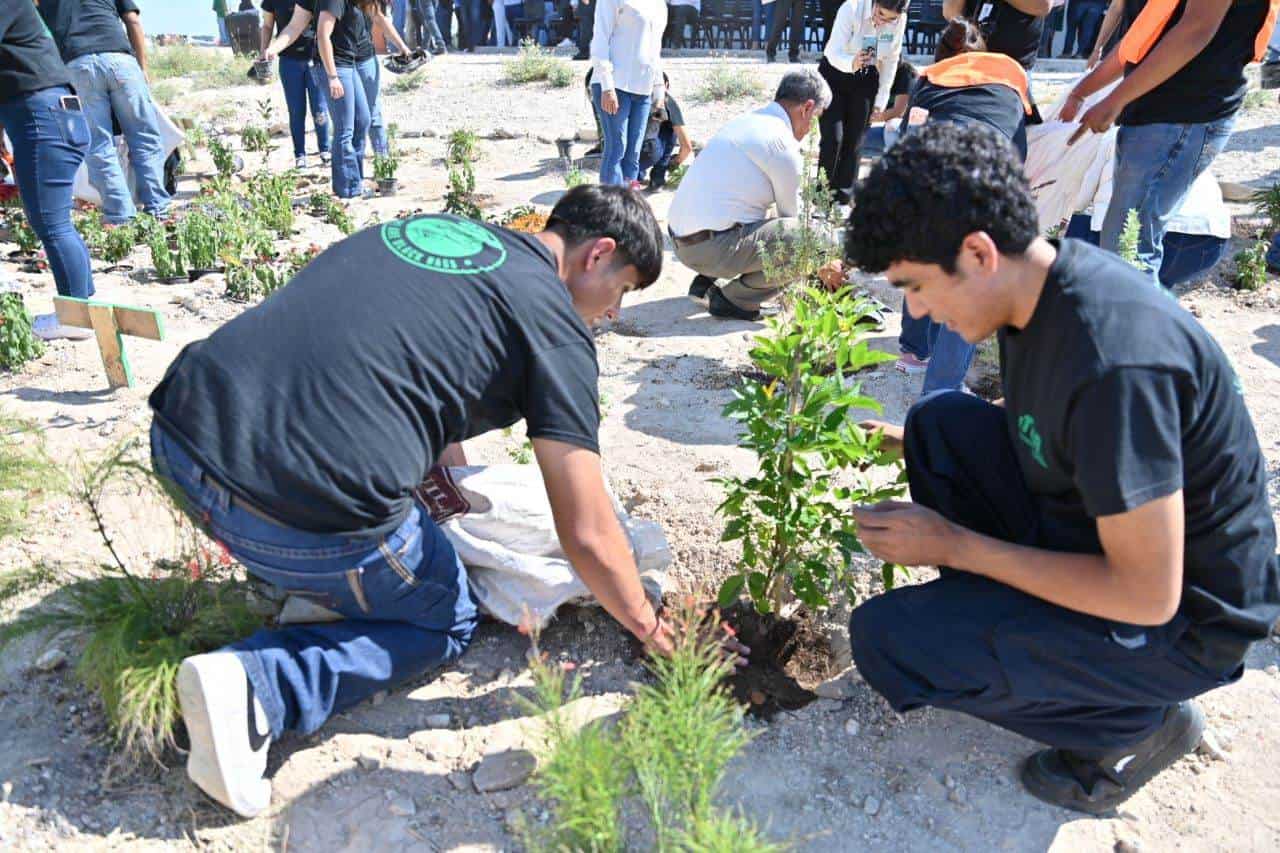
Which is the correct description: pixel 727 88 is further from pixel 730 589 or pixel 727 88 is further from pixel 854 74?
pixel 730 589

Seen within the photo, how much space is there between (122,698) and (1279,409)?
4255mm

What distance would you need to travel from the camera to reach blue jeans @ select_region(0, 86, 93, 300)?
13.4ft

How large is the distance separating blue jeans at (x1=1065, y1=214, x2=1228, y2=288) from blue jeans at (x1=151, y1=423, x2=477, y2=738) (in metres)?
3.29

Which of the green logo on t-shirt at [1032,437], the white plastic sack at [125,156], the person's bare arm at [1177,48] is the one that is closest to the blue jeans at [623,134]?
the white plastic sack at [125,156]

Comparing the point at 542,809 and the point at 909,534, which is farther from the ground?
the point at 909,534

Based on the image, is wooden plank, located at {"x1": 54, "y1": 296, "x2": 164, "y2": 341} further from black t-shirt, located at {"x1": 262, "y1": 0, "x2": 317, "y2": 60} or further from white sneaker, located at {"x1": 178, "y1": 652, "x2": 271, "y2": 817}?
black t-shirt, located at {"x1": 262, "y1": 0, "x2": 317, "y2": 60}

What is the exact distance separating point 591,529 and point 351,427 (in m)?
0.53

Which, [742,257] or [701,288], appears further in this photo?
[701,288]

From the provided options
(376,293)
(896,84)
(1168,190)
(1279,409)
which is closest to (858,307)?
(376,293)

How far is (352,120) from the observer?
282 inches

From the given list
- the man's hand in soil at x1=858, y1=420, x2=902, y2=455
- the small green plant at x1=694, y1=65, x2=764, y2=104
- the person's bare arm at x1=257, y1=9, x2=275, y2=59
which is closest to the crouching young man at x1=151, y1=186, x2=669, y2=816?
the man's hand in soil at x1=858, y1=420, x2=902, y2=455

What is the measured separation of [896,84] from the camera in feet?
24.8

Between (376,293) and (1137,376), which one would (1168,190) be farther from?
(376,293)

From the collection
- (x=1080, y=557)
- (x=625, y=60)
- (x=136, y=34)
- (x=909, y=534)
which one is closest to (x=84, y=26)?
(x=136, y=34)
